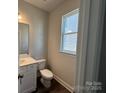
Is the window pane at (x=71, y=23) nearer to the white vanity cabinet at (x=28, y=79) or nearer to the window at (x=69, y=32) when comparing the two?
the window at (x=69, y=32)

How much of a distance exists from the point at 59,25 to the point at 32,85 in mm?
1940

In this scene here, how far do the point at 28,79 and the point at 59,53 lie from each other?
120 centimetres

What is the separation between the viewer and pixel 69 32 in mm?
2631

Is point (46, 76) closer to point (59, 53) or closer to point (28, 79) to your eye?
point (28, 79)

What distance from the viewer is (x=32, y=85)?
234 centimetres

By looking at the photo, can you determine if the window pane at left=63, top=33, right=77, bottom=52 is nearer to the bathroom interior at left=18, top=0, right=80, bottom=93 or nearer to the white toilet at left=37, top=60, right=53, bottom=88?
the bathroom interior at left=18, top=0, right=80, bottom=93

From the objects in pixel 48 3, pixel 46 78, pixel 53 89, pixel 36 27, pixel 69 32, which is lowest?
pixel 53 89

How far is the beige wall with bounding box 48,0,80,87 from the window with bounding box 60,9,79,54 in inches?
6.0

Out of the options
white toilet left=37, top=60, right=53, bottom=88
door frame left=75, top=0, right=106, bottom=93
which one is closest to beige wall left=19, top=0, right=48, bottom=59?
white toilet left=37, top=60, right=53, bottom=88

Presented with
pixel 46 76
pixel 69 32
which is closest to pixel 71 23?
pixel 69 32

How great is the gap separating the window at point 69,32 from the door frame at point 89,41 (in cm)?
153
